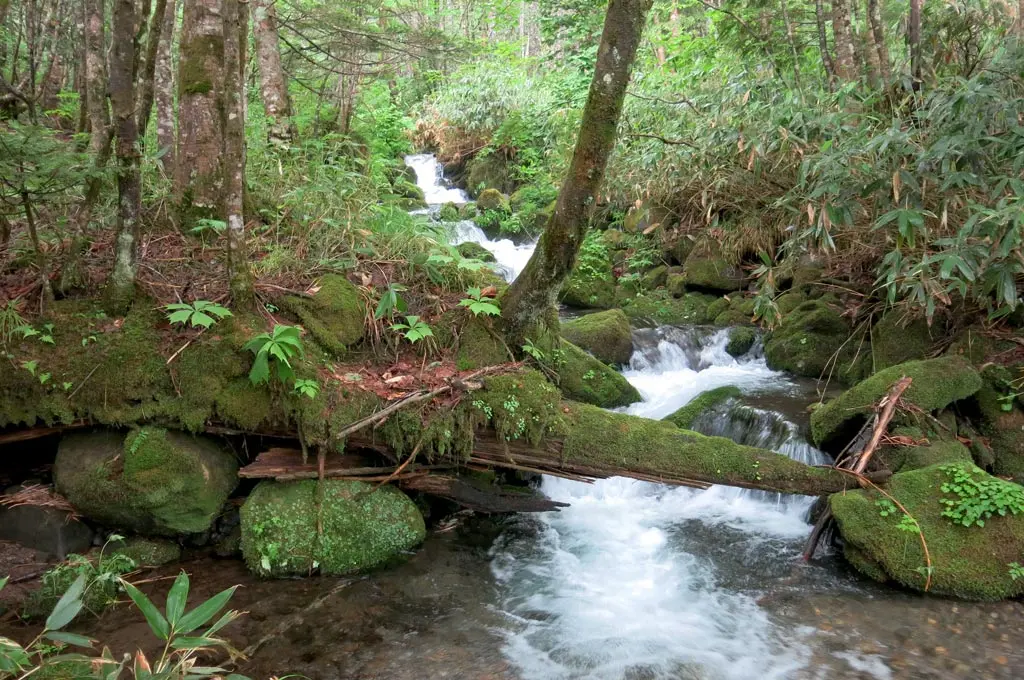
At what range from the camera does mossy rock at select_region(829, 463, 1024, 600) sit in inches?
185

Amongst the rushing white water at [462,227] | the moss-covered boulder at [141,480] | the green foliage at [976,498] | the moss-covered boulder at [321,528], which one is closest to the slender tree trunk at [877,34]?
the green foliage at [976,498]

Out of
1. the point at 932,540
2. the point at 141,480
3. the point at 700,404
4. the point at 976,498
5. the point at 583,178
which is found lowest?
the point at 141,480

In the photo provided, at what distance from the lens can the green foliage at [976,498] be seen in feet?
15.9

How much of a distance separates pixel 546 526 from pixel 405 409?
1.92 m

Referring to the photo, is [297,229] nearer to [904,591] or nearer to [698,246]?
[904,591]

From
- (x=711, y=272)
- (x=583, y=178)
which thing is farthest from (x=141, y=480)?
(x=711, y=272)

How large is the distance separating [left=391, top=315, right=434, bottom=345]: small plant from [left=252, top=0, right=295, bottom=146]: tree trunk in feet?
12.5

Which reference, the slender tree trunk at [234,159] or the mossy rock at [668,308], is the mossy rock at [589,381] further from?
the mossy rock at [668,308]

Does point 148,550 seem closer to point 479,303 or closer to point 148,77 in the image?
point 479,303

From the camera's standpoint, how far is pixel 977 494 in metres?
4.96

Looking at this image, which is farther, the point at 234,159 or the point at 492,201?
the point at 492,201

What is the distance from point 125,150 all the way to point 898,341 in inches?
301

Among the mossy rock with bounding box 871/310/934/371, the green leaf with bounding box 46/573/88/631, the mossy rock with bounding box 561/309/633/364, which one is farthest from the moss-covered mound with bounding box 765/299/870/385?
the green leaf with bounding box 46/573/88/631

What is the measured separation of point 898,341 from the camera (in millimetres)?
7184
